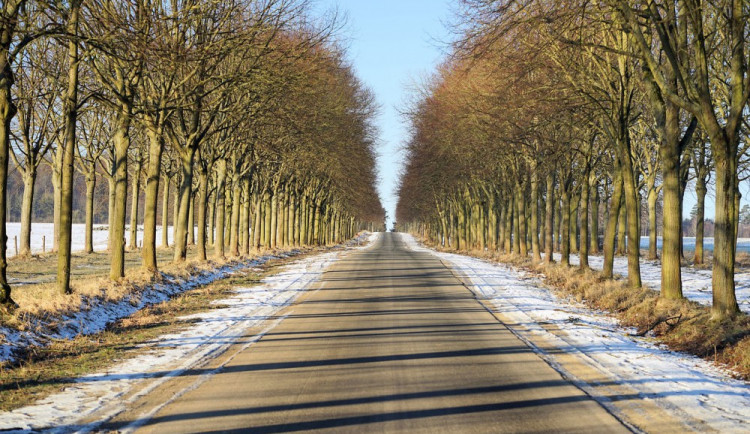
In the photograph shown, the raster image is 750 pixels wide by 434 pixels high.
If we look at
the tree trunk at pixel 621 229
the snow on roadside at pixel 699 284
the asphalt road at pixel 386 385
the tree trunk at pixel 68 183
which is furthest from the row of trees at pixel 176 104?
the tree trunk at pixel 621 229

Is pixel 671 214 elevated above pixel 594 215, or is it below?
below

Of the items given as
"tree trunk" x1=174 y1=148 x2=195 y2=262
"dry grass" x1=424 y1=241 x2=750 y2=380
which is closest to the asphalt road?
"dry grass" x1=424 y1=241 x2=750 y2=380

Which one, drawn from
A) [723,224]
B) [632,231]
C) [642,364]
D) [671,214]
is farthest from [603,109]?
[642,364]

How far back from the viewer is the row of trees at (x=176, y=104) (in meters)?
14.1

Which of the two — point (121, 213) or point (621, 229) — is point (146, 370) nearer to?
point (121, 213)

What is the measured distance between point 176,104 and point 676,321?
657 inches

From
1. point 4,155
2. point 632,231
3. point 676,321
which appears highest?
point 4,155

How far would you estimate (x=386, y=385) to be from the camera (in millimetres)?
8086

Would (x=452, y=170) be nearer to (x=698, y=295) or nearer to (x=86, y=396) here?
(x=698, y=295)

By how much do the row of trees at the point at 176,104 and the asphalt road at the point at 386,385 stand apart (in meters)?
5.98

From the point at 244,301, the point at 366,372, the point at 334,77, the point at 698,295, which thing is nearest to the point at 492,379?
the point at 366,372

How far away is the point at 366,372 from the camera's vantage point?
28.9 ft

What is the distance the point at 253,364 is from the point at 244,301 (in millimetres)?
7830

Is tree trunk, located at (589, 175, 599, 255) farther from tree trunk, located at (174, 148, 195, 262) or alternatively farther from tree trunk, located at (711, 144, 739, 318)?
tree trunk, located at (711, 144, 739, 318)
